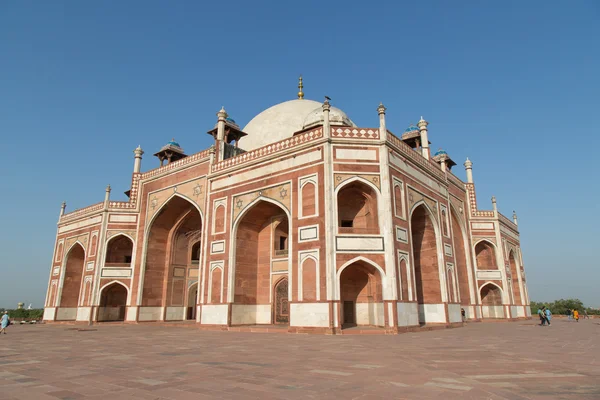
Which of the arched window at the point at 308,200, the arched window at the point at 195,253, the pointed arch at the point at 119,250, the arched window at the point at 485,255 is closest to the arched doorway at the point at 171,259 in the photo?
the arched window at the point at 195,253

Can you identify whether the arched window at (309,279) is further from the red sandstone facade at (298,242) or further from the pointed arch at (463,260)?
the pointed arch at (463,260)

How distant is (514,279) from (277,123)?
20.3 metres

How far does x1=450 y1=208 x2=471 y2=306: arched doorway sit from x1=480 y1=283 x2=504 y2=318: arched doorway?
3.41 m

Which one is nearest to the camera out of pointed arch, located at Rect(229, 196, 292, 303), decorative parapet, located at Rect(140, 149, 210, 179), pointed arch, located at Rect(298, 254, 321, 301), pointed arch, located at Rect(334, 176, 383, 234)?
pointed arch, located at Rect(298, 254, 321, 301)

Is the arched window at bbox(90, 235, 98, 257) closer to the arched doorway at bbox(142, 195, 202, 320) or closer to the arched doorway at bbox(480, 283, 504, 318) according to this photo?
the arched doorway at bbox(142, 195, 202, 320)

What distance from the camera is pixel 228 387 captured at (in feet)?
15.1

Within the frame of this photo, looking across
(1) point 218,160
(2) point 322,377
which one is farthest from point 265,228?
(2) point 322,377

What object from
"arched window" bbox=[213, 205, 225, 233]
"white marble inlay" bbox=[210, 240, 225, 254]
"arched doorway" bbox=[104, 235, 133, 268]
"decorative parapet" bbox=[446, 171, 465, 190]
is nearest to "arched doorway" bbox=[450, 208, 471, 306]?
"decorative parapet" bbox=[446, 171, 465, 190]

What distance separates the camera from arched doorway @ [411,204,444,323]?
57.0ft

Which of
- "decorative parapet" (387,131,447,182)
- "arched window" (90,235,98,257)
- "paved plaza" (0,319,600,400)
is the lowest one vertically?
"paved plaza" (0,319,600,400)

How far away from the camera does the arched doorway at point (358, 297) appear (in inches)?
613

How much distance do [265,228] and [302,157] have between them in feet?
15.5

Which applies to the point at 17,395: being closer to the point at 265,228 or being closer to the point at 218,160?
the point at 265,228

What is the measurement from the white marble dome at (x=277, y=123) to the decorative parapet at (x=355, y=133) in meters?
9.34
